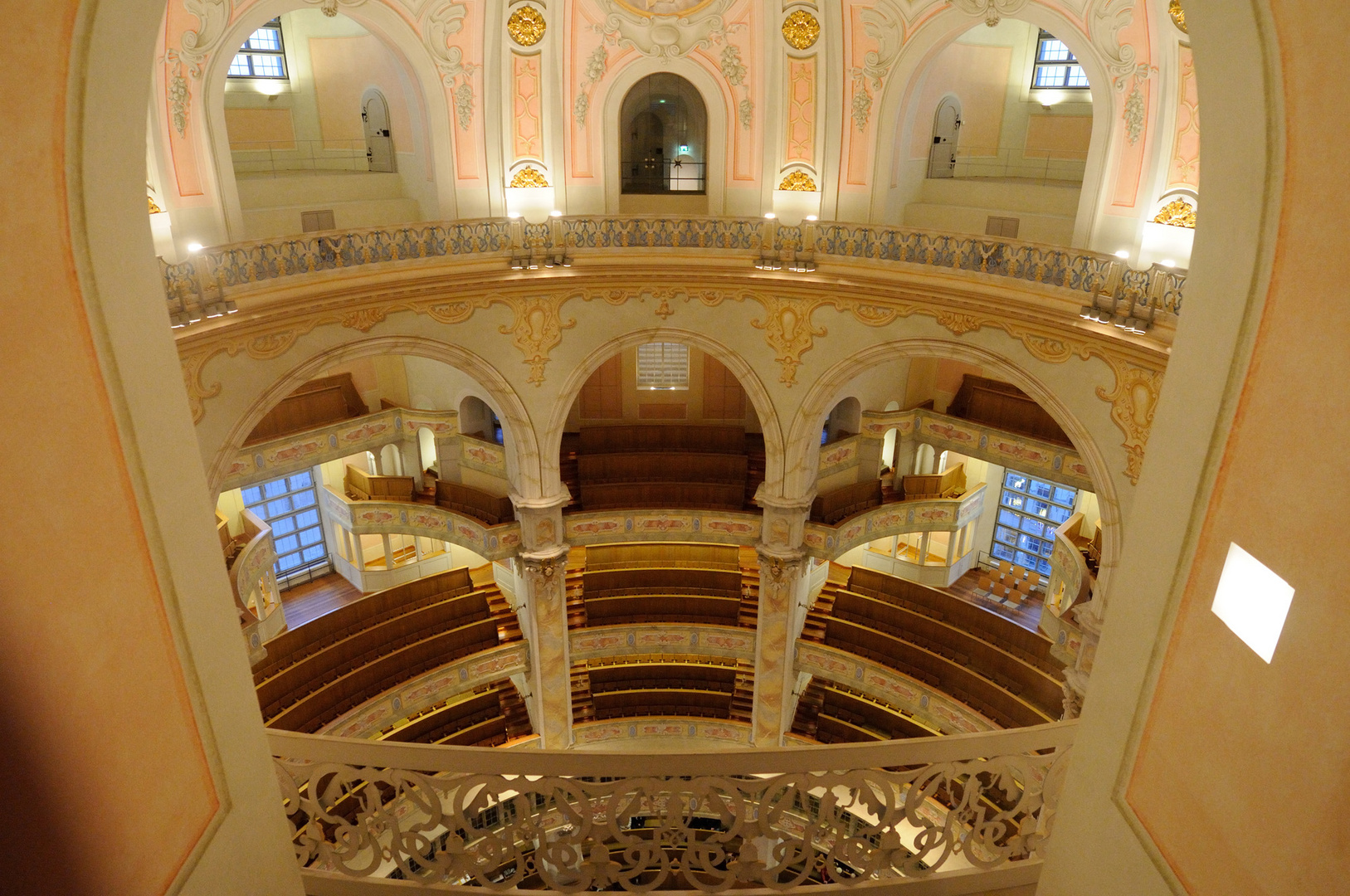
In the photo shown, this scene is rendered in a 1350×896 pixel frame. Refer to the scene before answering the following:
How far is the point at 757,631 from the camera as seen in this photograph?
43.9ft

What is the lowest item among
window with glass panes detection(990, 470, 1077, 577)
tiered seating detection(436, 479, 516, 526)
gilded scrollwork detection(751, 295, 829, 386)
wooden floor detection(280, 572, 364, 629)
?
wooden floor detection(280, 572, 364, 629)

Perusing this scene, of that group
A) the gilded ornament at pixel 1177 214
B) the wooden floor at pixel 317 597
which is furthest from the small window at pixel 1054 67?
the wooden floor at pixel 317 597

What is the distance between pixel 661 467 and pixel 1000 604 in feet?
24.4

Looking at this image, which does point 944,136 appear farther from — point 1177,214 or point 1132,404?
point 1132,404

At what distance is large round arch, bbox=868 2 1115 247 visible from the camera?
30.1 ft

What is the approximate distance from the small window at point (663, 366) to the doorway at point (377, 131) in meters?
5.96

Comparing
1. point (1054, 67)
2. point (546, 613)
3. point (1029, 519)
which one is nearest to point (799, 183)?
point (1054, 67)

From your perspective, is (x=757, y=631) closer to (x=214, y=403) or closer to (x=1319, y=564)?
(x=214, y=403)

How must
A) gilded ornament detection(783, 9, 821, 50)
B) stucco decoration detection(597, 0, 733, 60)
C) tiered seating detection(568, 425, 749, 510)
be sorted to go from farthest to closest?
1. tiered seating detection(568, 425, 749, 510)
2. stucco decoration detection(597, 0, 733, 60)
3. gilded ornament detection(783, 9, 821, 50)

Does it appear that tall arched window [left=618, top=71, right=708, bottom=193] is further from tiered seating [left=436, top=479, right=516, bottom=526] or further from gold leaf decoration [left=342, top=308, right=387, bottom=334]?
tiered seating [left=436, top=479, right=516, bottom=526]

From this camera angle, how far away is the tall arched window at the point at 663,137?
12.7 meters

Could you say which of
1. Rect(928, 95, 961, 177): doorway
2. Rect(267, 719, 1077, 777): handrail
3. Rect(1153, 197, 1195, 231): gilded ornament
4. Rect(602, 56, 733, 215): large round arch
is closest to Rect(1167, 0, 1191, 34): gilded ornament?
Rect(1153, 197, 1195, 231): gilded ornament

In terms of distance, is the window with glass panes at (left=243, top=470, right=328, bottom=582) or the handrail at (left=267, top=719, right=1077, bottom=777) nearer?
the handrail at (left=267, top=719, right=1077, bottom=777)

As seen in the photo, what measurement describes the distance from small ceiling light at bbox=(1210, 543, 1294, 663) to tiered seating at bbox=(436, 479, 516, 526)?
13.0 meters
